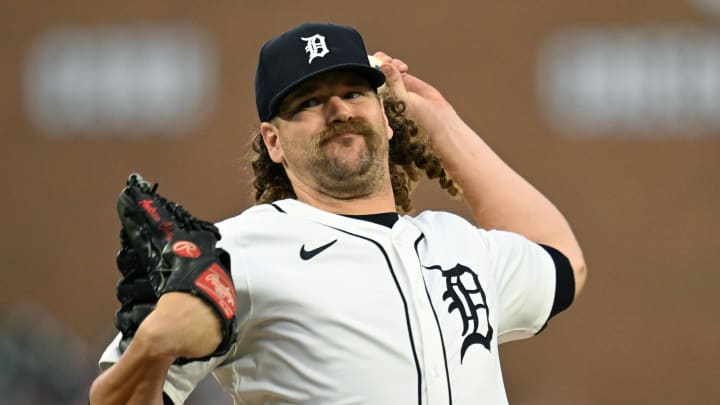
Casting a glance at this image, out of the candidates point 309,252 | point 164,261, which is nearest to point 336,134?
point 309,252

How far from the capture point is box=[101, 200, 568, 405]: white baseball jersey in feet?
8.84

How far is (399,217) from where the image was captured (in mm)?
3092

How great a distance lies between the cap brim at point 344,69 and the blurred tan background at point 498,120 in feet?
44.7

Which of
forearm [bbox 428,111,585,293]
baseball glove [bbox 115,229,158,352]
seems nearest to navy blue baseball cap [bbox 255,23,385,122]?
forearm [bbox 428,111,585,293]

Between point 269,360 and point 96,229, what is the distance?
50.6 ft

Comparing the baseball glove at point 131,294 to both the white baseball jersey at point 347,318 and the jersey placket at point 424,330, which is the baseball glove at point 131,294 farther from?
the jersey placket at point 424,330

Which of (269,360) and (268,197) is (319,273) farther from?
(268,197)

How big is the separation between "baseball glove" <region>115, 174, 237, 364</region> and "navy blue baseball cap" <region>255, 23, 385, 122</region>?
0.53 m

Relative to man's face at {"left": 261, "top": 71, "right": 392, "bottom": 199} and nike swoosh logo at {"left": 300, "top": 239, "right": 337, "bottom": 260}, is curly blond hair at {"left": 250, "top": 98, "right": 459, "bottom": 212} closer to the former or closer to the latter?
man's face at {"left": 261, "top": 71, "right": 392, "bottom": 199}

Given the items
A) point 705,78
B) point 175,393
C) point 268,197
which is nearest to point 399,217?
→ point 268,197

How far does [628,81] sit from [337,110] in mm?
14529

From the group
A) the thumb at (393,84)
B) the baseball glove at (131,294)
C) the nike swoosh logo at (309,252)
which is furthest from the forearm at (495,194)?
the baseball glove at (131,294)

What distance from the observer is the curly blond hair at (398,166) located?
3.27 m

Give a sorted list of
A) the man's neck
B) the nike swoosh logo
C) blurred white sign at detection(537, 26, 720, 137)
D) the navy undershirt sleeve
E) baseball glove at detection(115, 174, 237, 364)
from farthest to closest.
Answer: blurred white sign at detection(537, 26, 720, 137) < the navy undershirt sleeve < the man's neck < the nike swoosh logo < baseball glove at detection(115, 174, 237, 364)
